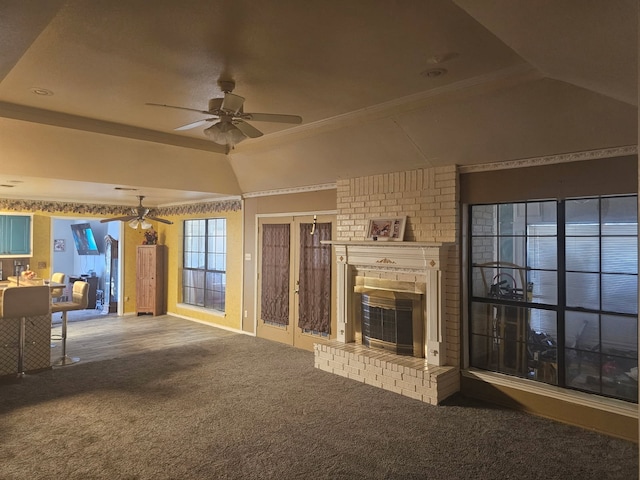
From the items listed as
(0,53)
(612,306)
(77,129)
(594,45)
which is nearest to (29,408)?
(77,129)

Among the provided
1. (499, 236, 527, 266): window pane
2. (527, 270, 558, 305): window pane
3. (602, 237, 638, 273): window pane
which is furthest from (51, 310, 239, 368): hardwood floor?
(602, 237, 638, 273): window pane

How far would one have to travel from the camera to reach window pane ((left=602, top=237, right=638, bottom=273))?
365 cm

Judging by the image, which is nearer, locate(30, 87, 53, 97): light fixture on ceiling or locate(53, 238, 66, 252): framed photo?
locate(30, 87, 53, 97): light fixture on ceiling

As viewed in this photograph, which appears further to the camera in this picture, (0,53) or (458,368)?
(458,368)

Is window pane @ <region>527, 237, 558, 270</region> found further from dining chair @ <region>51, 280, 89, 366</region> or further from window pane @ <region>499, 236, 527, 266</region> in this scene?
dining chair @ <region>51, 280, 89, 366</region>

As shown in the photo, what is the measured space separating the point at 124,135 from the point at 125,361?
9.36 feet

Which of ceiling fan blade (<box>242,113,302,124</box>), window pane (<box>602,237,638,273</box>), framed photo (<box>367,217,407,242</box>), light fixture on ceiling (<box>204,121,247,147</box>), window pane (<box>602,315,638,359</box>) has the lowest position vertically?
window pane (<box>602,315,638,359</box>)

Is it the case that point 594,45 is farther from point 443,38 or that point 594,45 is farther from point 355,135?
point 355,135

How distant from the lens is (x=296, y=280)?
6.42 metres

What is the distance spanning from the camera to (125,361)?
5.53 meters

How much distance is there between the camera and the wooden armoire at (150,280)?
8.80 m

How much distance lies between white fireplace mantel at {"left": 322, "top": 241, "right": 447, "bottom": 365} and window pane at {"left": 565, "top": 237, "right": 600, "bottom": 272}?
113 centimetres

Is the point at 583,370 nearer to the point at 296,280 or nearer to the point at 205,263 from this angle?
the point at 296,280

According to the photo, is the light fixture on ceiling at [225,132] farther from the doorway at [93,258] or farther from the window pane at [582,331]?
the doorway at [93,258]
